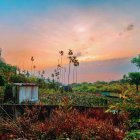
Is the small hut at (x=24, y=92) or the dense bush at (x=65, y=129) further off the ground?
the small hut at (x=24, y=92)

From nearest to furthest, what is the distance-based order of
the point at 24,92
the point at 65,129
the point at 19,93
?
the point at 65,129 → the point at 19,93 → the point at 24,92

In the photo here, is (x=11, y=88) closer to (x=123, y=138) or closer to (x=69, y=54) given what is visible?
(x=123, y=138)

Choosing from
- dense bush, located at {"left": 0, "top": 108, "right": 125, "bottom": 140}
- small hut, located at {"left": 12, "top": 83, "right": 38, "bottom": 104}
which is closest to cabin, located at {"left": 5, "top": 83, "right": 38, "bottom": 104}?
small hut, located at {"left": 12, "top": 83, "right": 38, "bottom": 104}

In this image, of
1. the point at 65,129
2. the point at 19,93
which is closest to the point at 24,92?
the point at 19,93

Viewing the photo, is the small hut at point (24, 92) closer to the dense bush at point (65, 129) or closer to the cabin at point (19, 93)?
the cabin at point (19, 93)

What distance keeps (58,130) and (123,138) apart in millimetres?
2340

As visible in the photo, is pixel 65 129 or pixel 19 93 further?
pixel 19 93

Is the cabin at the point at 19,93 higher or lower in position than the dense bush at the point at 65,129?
higher

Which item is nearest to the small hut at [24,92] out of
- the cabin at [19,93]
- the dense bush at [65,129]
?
the cabin at [19,93]

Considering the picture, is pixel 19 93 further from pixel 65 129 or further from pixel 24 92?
pixel 65 129

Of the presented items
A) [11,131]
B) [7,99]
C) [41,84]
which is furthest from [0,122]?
[41,84]

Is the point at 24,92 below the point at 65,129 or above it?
above

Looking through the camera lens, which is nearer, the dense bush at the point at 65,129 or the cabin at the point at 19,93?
the dense bush at the point at 65,129

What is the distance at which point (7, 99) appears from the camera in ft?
98.0
